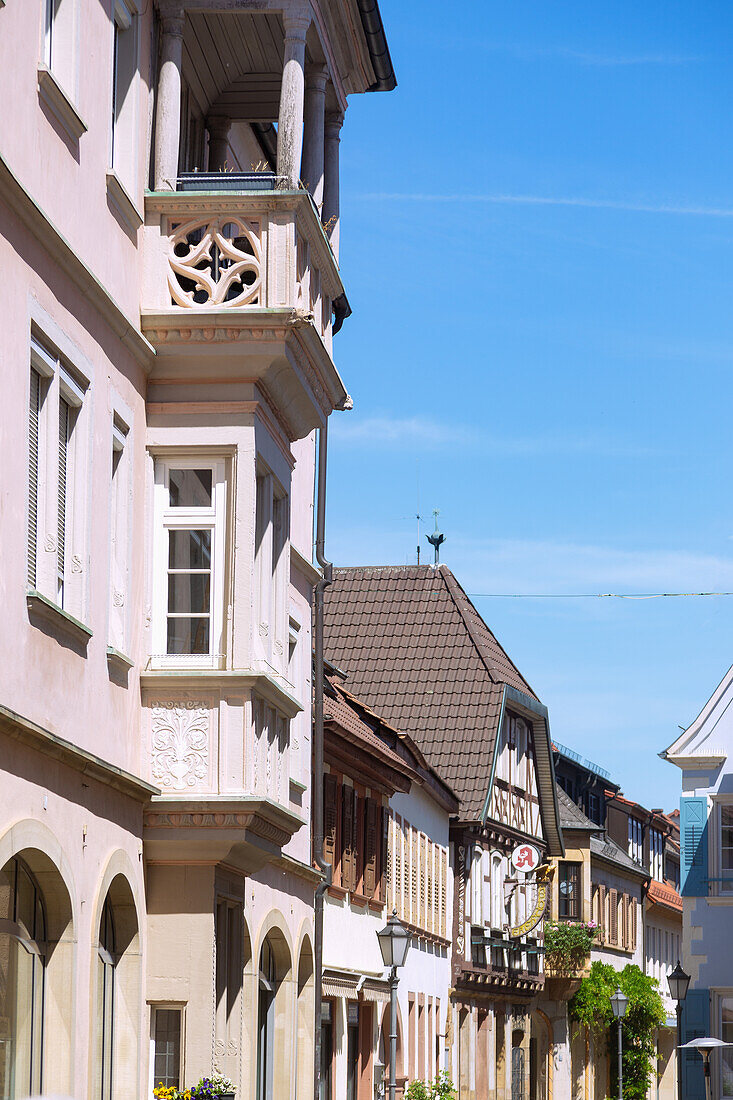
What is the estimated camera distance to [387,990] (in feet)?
97.8

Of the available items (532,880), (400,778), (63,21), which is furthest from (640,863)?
(63,21)

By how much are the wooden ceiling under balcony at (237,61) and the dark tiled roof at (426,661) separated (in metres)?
23.3

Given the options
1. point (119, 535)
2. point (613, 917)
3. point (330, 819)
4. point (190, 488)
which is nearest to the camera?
point (119, 535)

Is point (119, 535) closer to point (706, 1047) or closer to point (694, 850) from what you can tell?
point (706, 1047)

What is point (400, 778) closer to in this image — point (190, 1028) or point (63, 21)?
point (190, 1028)

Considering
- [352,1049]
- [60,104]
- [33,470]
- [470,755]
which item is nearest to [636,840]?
[470,755]

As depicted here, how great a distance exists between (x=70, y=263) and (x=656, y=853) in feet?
193

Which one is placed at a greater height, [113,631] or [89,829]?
[113,631]

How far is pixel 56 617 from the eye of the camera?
11.2 meters

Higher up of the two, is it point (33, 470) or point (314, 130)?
point (314, 130)

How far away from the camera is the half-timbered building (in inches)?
1549

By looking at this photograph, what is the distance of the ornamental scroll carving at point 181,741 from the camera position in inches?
533

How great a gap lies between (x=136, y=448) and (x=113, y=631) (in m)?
1.42

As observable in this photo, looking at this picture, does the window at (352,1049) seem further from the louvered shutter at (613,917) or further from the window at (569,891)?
the louvered shutter at (613,917)
